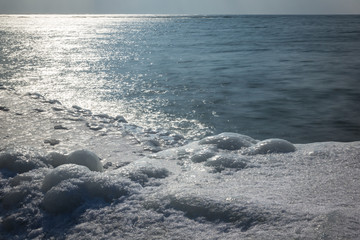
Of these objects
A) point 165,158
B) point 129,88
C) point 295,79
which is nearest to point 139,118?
point 165,158

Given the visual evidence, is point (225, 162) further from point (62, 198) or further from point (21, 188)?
point (21, 188)

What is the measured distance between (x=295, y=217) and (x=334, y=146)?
157 cm

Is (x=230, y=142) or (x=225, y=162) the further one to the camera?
(x=230, y=142)

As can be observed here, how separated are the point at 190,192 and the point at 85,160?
1.04m

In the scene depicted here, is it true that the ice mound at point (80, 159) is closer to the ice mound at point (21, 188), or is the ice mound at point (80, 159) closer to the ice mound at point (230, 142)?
the ice mound at point (21, 188)

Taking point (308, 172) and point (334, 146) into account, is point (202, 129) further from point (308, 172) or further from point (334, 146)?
point (308, 172)

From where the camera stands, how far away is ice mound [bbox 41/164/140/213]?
2.05 meters

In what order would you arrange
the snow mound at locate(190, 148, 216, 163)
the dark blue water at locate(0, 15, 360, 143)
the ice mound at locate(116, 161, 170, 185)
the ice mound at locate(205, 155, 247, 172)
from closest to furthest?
the ice mound at locate(116, 161, 170, 185) < the ice mound at locate(205, 155, 247, 172) < the snow mound at locate(190, 148, 216, 163) < the dark blue water at locate(0, 15, 360, 143)

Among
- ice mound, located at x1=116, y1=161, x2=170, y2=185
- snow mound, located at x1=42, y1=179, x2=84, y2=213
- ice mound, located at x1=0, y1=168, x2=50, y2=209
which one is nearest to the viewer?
snow mound, located at x1=42, y1=179, x2=84, y2=213

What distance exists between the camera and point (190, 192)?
2.07 meters

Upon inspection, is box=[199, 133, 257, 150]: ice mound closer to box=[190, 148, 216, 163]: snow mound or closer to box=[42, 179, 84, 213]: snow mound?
box=[190, 148, 216, 163]: snow mound

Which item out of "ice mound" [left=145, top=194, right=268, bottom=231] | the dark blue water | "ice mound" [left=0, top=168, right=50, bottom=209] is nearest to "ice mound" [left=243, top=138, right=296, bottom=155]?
"ice mound" [left=145, top=194, right=268, bottom=231]

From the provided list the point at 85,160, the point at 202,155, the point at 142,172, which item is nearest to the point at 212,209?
the point at 142,172

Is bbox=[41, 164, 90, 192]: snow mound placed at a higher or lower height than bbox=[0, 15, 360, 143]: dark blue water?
lower
